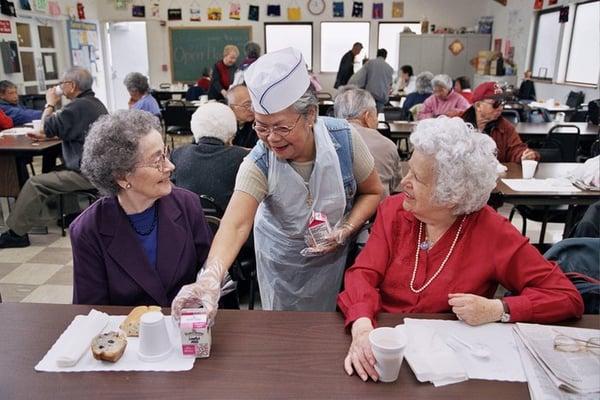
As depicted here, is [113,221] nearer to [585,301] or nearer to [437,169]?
[437,169]

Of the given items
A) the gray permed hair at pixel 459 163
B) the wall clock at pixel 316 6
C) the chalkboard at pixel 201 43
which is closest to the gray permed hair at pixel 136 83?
the gray permed hair at pixel 459 163

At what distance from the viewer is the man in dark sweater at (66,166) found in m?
3.86

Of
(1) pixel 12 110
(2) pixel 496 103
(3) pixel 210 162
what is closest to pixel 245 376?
(3) pixel 210 162

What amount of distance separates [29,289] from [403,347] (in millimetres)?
2995

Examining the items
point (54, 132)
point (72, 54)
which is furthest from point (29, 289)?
point (72, 54)

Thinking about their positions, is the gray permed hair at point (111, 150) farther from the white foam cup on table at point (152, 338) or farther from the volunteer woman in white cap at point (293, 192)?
the white foam cup on table at point (152, 338)

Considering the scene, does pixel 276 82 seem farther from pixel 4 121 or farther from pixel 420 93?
pixel 420 93

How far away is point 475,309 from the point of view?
126cm

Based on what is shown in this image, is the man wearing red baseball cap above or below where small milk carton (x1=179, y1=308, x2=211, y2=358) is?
above

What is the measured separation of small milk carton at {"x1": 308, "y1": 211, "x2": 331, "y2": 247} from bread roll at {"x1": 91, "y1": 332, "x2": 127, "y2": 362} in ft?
2.54

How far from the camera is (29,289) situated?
3.18m

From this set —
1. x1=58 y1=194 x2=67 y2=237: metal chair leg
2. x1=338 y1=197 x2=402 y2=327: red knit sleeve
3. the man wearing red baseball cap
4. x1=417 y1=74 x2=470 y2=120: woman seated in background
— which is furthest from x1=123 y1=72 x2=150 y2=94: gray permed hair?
x1=338 y1=197 x2=402 y2=327: red knit sleeve

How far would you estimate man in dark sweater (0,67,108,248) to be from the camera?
3863mm

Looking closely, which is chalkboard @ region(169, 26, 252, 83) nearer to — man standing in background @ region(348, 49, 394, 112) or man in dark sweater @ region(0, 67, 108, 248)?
man standing in background @ region(348, 49, 394, 112)
